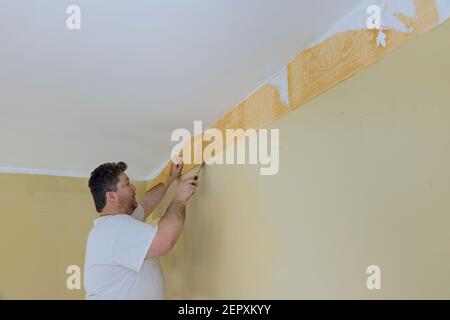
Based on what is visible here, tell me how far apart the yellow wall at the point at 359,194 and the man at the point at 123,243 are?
30 centimetres

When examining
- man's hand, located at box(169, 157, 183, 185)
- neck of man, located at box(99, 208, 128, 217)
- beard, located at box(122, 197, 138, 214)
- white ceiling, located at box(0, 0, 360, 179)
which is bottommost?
neck of man, located at box(99, 208, 128, 217)

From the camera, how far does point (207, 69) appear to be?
161 cm

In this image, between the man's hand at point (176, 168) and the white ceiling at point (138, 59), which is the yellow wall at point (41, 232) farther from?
the man's hand at point (176, 168)

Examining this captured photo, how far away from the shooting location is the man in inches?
65.0

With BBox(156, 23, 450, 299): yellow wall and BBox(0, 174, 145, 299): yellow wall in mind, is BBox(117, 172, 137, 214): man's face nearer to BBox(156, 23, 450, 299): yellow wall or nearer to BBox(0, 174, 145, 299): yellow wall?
BBox(156, 23, 450, 299): yellow wall

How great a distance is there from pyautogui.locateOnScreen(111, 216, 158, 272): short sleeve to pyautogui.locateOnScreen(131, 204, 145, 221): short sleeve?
20.4 inches

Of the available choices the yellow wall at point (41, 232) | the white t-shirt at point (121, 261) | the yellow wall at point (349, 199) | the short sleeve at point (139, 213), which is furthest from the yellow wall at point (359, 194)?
the yellow wall at point (41, 232)

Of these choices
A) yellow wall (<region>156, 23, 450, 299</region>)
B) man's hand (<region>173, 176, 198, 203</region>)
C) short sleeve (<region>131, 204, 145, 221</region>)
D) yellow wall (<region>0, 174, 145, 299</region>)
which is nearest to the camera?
yellow wall (<region>156, 23, 450, 299</region>)

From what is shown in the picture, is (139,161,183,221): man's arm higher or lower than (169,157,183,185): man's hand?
lower

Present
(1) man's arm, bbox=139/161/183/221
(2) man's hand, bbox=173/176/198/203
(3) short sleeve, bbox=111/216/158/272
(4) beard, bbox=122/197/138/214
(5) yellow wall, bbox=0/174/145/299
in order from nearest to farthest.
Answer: (3) short sleeve, bbox=111/216/158/272, (2) man's hand, bbox=173/176/198/203, (4) beard, bbox=122/197/138/214, (1) man's arm, bbox=139/161/183/221, (5) yellow wall, bbox=0/174/145/299

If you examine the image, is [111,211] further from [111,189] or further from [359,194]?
[359,194]

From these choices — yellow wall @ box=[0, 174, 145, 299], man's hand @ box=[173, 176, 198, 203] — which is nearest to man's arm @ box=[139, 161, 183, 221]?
man's hand @ box=[173, 176, 198, 203]

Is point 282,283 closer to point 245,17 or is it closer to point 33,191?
point 245,17

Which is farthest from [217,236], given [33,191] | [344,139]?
[33,191]
